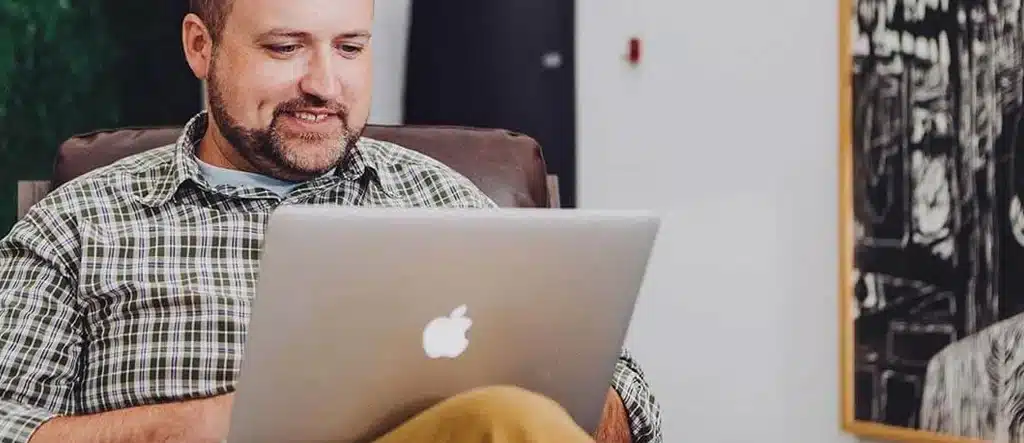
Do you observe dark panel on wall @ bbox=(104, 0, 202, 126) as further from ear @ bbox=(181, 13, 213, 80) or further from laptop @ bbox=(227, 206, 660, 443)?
laptop @ bbox=(227, 206, 660, 443)

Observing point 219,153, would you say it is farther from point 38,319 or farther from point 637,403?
point 637,403

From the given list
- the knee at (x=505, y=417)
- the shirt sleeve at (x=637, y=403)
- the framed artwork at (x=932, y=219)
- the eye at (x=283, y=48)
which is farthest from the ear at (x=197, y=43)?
the framed artwork at (x=932, y=219)

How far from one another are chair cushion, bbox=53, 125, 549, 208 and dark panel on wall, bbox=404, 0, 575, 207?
72 cm

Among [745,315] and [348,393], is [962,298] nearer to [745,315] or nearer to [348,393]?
[745,315]

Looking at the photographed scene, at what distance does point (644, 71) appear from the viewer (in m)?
2.63

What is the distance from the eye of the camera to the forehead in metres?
1.58

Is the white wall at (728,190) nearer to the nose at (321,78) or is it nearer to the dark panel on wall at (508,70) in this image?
the dark panel on wall at (508,70)

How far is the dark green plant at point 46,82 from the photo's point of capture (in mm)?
2354

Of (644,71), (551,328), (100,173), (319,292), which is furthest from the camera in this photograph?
(644,71)

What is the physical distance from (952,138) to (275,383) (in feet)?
4.47

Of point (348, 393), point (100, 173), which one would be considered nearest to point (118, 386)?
point (100, 173)

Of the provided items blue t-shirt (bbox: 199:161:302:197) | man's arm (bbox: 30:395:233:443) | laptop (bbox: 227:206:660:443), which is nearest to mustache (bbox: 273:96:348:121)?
blue t-shirt (bbox: 199:161:302:197)

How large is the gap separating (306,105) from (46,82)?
1055 millimetres

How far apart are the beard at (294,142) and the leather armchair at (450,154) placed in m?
0.20
